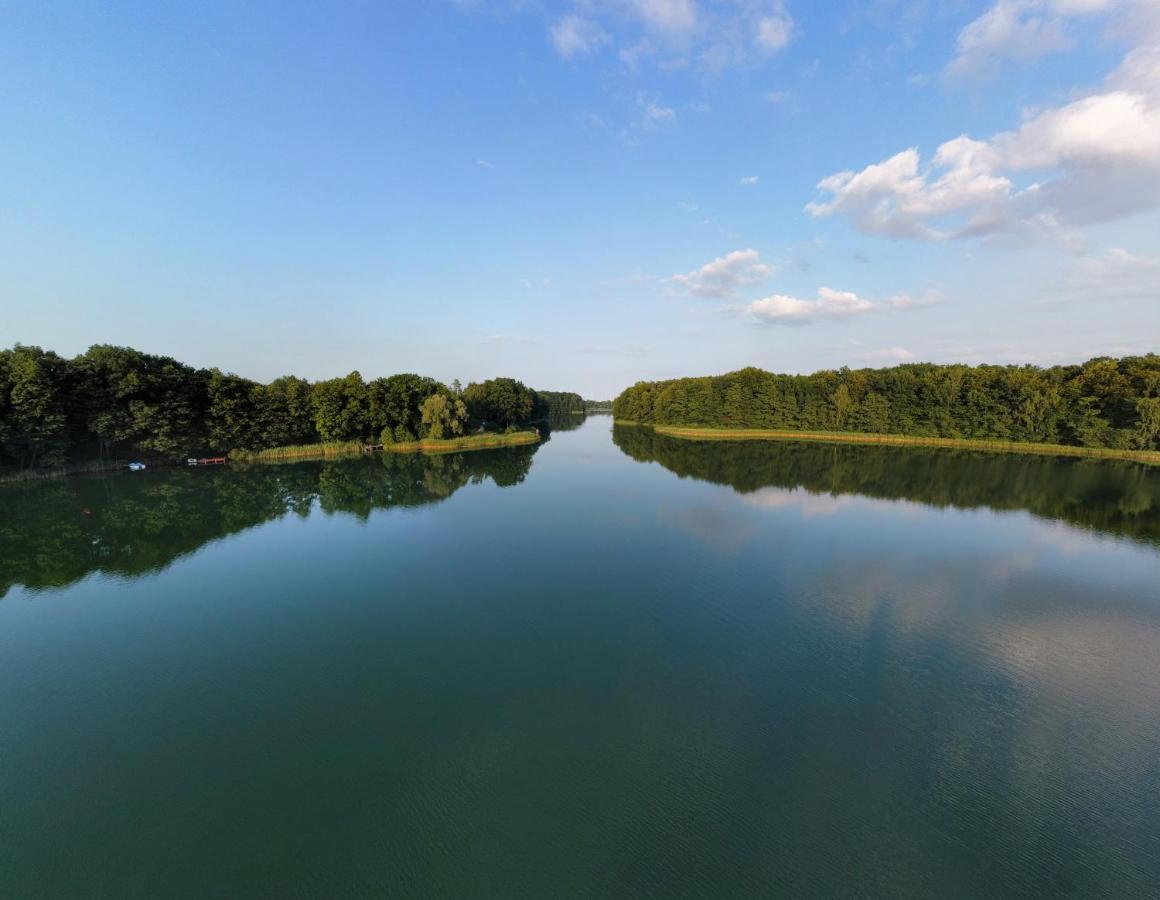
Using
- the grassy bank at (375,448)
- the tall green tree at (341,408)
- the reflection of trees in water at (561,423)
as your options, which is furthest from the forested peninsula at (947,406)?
the tall green tree at (341,408)

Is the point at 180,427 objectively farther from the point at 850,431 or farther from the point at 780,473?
the point at 850,431

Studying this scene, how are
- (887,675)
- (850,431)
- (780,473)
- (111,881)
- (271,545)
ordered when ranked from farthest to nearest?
(850,431) → (780,473) → (271,545) → (887,675) → (111,881)

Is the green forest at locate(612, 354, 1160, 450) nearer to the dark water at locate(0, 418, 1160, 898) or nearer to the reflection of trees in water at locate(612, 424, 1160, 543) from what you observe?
the reflection of trees in water at locate(612, 424, 1160, 543)

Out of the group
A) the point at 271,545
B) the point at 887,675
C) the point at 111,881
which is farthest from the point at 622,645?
the point at 271,545

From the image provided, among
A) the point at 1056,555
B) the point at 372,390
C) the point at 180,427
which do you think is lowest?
the point at 1056,555

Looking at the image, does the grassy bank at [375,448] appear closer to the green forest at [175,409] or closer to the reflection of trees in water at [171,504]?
the green forest at [175,409]

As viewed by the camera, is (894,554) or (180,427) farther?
(180,427)

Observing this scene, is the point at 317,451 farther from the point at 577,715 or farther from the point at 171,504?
the point at 577,715

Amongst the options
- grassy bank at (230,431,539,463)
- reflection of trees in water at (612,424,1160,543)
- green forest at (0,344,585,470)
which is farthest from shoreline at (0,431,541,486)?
reflection of trees in water at (612,424,1160,543)
